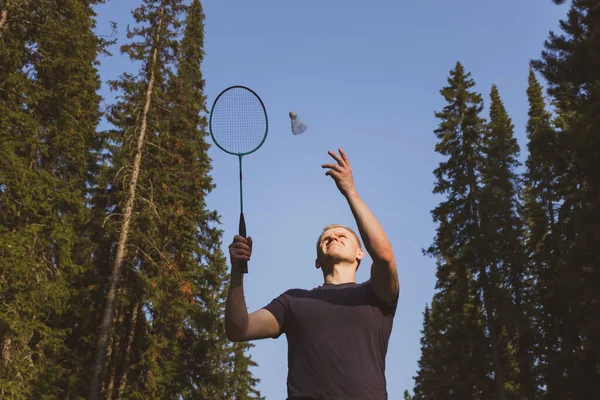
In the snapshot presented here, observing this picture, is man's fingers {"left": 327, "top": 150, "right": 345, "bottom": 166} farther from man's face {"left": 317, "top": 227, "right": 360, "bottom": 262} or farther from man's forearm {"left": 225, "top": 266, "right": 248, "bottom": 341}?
man's forearm {"left": 225, "top": 266, "right": 248, "bottom": 341}

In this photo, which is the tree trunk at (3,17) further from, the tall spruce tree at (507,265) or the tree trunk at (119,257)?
the tall spruce tree at (507,265)

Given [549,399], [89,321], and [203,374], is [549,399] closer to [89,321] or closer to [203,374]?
[203,374]

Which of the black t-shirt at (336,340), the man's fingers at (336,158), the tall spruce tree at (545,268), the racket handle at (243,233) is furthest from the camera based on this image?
the tall spruce tree at (545,268)

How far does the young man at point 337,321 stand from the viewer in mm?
3787

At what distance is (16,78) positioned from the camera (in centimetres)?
1709

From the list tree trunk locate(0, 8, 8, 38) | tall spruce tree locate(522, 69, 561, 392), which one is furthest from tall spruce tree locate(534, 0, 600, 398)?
tree trunk locate(0, 8, 8, 38)

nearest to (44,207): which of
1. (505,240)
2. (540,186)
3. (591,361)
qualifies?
(591,361)

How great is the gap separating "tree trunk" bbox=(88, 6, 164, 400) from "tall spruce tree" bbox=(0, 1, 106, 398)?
1159 millimetres

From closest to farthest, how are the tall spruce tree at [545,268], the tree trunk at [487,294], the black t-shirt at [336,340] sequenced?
the black t-shirt at [336,340] → the tall spruce tree at [545,268] → the tree trunk at [487,294]

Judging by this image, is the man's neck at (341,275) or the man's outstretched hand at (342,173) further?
the man's neck at (341,275)

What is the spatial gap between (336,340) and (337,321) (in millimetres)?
142

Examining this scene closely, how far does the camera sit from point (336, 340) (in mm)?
3898

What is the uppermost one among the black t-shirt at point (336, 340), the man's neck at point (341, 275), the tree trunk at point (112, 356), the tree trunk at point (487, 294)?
the tree trunk at point (487, 294)

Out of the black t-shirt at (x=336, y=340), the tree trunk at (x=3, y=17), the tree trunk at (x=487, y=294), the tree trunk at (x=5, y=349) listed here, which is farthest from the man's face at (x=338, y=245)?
A: the tree trunk at (x=487, y=294)
